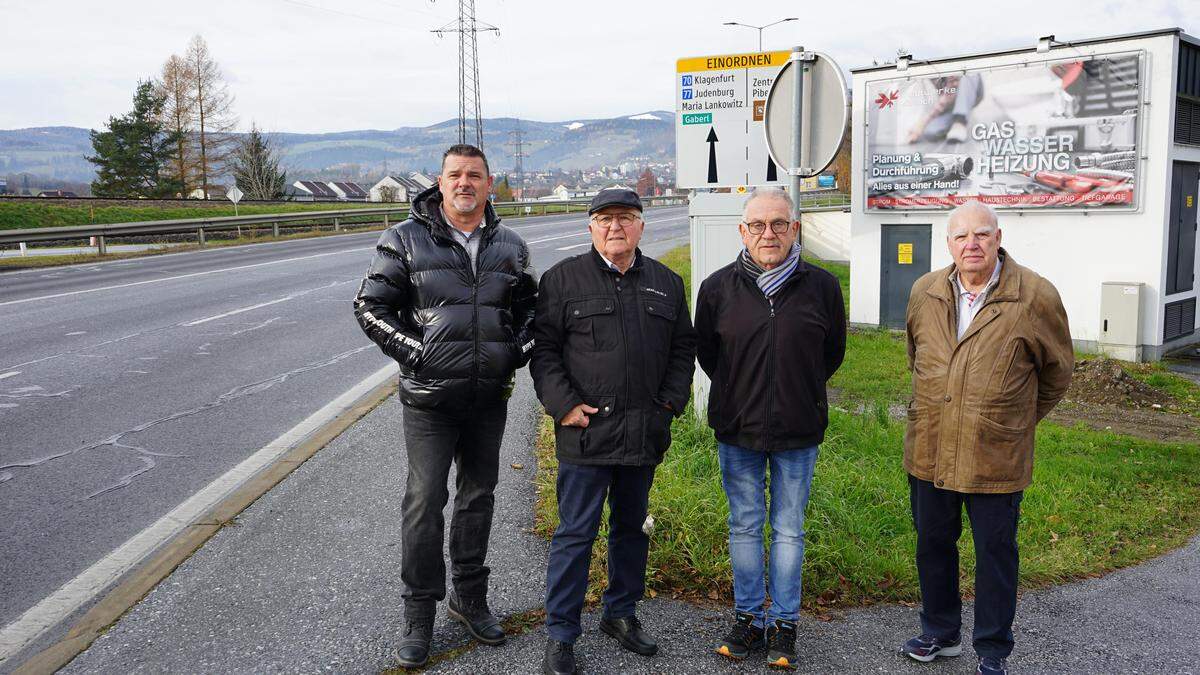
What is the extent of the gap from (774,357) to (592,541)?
41.5 inches

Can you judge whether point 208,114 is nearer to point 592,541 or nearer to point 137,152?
point 137,152

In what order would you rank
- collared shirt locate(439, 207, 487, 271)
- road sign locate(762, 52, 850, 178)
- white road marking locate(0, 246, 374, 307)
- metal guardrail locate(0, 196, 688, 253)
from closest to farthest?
1. collared shirt locate(439, 207, 487, 271)
2. road sign locate(762, 52, 850, 178)
3. white road marking locate(0, 246, 374, 307)
4. metal guardrail locate(0, 196, 688, 253)

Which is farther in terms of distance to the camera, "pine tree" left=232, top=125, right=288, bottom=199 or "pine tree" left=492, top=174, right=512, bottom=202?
"pine tree" left=492, top=174, right=512, bottom=202

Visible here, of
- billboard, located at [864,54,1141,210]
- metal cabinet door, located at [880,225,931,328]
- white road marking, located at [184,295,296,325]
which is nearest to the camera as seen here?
billboard, located at [864,54,1141,210]

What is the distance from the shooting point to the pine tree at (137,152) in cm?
5297

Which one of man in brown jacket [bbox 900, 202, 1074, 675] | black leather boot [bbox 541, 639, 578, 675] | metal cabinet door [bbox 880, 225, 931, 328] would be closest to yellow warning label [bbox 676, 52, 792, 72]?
man in brown jacket [bbox 900, 202, 1074, 675]

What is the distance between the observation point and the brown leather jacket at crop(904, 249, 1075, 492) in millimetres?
3348

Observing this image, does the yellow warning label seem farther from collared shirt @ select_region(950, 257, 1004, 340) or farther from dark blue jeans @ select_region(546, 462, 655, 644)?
dark blue jeans @ select_region(546, 462, 655, 644)

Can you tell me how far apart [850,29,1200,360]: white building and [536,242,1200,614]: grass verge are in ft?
16.0

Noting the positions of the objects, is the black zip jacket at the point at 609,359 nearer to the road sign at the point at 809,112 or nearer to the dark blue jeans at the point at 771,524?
the dark blue jeans at the point at 771,524

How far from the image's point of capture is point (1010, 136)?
1157 centimetres

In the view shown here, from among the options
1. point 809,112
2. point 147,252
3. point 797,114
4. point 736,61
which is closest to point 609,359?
point 797,114

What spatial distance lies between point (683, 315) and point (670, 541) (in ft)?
4.26

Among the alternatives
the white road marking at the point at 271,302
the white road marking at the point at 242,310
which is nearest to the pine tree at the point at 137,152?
the white road marking at the point at 271,302
